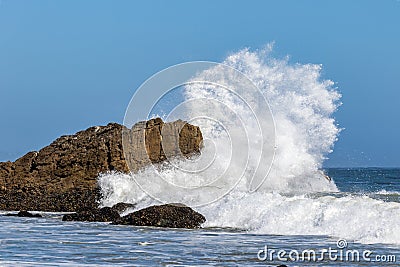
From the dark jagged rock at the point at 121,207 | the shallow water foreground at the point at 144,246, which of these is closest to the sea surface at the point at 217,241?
the shallow water foreground at the point at 144,246

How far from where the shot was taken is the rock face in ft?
96.3

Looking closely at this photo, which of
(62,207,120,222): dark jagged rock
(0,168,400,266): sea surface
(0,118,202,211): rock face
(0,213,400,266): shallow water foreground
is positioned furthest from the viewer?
(0,118,202,211): rock face

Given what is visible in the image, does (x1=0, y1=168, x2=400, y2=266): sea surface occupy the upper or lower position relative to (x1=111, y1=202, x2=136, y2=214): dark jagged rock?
lower

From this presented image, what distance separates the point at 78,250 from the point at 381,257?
5.73 m

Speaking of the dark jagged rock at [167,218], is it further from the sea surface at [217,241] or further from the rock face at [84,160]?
the rock face at [84,160]

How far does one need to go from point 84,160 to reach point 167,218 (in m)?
10.2

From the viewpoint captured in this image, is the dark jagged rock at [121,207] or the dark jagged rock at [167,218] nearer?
the dark jagged rock at [167,218]

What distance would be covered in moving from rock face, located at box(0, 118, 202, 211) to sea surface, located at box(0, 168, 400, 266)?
666 centimetres

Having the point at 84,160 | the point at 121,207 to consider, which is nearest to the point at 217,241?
the point at 121,207

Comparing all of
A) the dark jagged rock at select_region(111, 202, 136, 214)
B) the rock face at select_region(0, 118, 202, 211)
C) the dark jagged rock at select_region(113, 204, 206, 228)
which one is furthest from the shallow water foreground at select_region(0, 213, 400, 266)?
the rock face at select_region(0, 118, 202, 211)

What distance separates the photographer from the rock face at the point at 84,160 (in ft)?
96.3

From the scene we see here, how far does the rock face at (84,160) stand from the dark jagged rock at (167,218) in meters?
7.63

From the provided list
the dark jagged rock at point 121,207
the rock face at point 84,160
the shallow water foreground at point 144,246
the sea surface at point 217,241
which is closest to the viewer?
the shallow water foreground at point 144,246

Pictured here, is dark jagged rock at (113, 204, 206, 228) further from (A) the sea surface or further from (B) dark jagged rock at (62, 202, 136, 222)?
(B) dark jagged rock at (62, 202, 136, 222)
